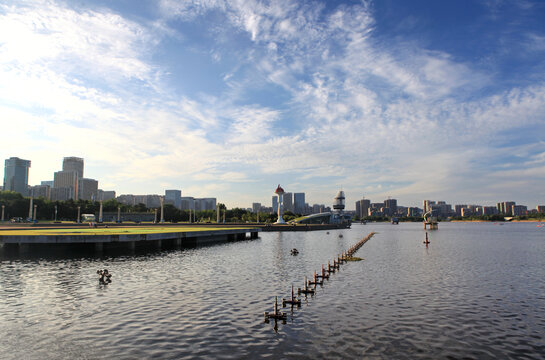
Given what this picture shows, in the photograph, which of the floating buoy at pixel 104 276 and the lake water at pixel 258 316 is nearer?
the lake water at pixel 258 316

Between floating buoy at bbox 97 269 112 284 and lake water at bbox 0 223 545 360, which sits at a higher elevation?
floating buoy at bbox 97 269 112 284

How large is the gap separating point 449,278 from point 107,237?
5265cm

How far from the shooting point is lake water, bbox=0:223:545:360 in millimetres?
17656

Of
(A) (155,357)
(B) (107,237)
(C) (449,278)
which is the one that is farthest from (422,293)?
(B) (107,237)

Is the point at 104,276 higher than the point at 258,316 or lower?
higher

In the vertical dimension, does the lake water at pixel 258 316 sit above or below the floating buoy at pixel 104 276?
below

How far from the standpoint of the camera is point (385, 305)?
2686cm

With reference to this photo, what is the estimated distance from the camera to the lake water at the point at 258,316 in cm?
1766

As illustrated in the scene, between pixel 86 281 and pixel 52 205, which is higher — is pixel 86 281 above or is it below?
below

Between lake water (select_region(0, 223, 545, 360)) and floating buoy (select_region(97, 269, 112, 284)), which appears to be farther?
floating buoy (select_region(97, 269, 112, 284))

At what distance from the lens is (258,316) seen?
23.3 metres

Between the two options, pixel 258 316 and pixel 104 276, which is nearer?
pixel 258 316

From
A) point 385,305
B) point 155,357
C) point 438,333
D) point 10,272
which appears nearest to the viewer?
point 155,357

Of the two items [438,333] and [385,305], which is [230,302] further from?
[438,333]
